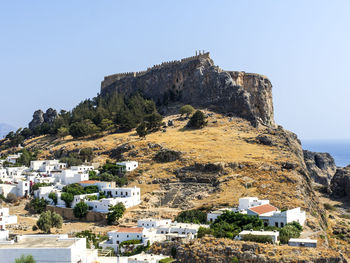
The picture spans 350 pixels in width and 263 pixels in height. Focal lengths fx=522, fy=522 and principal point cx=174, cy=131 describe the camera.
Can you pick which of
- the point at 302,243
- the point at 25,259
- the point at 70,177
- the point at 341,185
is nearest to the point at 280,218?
the point at 302,243

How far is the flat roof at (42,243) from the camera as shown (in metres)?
31.7

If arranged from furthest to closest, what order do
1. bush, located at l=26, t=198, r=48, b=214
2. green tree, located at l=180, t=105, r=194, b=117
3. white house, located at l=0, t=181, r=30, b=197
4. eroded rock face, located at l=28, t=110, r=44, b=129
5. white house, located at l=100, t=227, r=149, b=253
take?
1. eroded rock face, located at l=28, t=110, r=44, b=129
2. green tree, located at l=180, t=105, r=194, b=117
3. white house, located at l=0, t=181, r=30, b=197
4. bush, located at l=26, t=198, r=48, b=214
5. white house, located at l=100, t=227, r=149, b=253

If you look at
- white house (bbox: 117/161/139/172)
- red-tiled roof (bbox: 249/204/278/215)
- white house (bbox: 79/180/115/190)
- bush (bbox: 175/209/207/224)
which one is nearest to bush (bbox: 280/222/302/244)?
red-tiled roof (bbox: 249/204/278/215)

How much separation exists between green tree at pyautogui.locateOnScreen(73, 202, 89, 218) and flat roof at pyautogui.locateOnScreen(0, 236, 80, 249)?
13761mm

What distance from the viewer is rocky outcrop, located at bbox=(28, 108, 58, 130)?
95.1 m

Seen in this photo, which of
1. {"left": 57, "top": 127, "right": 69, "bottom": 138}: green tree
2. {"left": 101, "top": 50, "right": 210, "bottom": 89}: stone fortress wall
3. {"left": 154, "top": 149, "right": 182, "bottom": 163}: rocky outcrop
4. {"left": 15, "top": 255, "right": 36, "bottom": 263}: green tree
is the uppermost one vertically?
{"left": 101, "top": 50, "right": 210, "bottom": 89}: stone fortress wall

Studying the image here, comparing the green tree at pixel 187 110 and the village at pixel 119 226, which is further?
the green tree at pixel 187 110

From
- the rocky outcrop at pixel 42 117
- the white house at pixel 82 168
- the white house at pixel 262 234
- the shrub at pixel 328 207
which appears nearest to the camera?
the white house at pixel 262 234

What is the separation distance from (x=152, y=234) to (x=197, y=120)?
101ft

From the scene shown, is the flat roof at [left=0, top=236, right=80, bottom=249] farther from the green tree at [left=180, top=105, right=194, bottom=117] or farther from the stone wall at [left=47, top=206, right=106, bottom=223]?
the green tree at [left=180, top=105, right=194, bottom=117]

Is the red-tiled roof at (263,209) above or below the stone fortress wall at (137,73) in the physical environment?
below

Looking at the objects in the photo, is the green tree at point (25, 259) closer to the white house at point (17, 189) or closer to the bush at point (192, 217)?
the bush at point (192, 217)

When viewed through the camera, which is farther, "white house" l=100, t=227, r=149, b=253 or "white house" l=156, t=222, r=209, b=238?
"white house" l=100, t=227, r=149, b=253

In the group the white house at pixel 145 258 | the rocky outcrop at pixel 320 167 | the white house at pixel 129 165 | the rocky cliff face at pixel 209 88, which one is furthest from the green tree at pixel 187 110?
the white house at pixel 145 258
